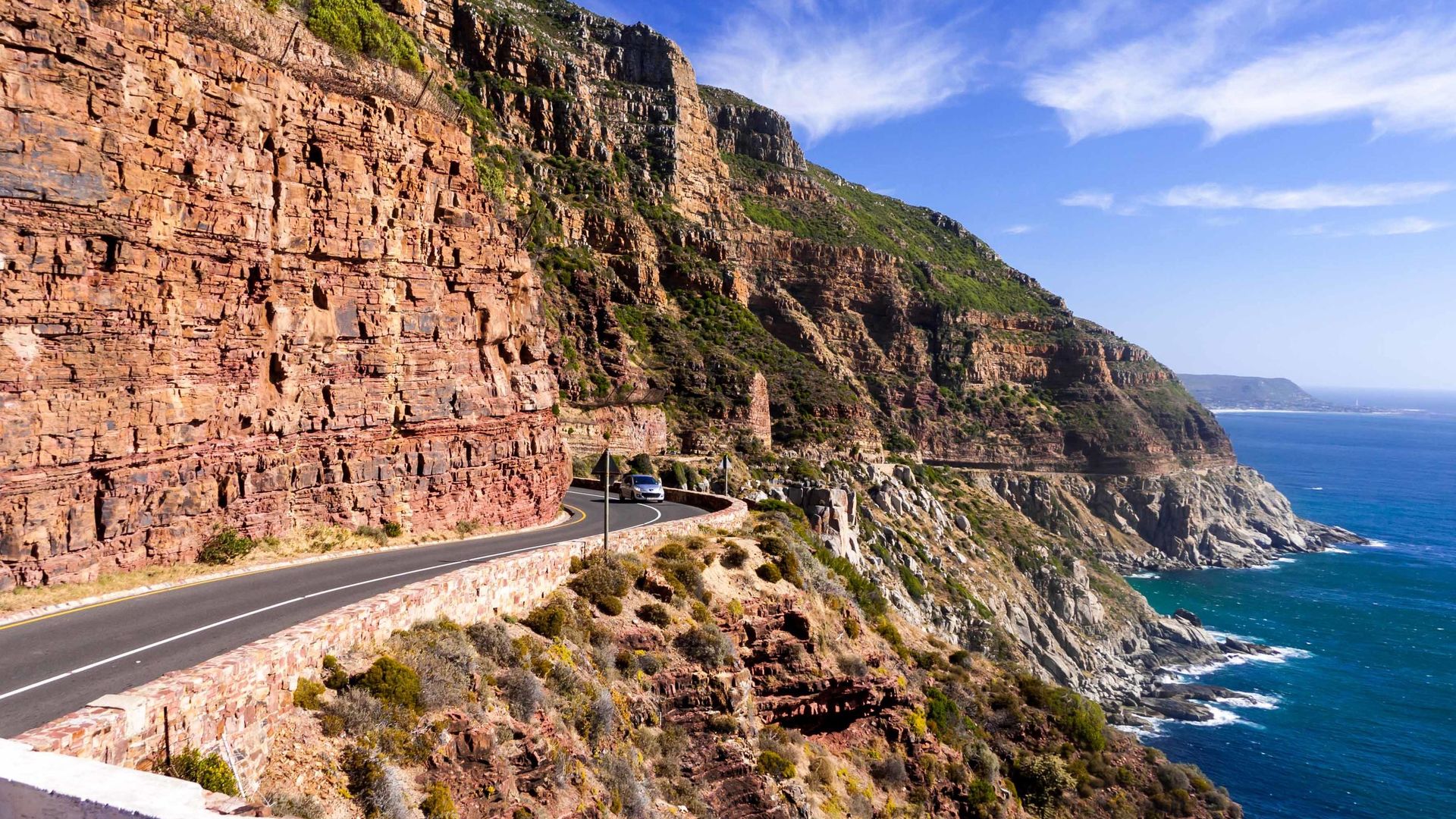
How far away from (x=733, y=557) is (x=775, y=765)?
639 cm

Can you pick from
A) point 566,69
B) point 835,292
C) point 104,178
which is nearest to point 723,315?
point 566,69

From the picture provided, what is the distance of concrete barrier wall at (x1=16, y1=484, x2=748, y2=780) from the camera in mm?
7996

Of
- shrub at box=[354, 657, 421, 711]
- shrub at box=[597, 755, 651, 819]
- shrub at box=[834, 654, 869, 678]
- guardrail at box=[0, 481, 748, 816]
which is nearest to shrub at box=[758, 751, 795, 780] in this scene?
shrub at box=[834, 654, 869, 678]

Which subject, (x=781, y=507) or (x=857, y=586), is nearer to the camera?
(x=857, y=586)

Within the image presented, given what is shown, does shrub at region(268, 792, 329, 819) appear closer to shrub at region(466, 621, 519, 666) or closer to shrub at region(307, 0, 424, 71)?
shrub at region(466, 621, 519, 666)

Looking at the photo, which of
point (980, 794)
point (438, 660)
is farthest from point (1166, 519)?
point (438, 660)

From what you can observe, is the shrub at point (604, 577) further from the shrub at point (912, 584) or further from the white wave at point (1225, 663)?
the white wave at point (1225, 663)

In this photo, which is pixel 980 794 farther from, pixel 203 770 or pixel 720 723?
pixel 203 770

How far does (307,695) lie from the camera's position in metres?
10.9

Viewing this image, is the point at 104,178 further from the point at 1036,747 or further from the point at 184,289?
the point at 1036,747

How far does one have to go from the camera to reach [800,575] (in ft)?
84.0

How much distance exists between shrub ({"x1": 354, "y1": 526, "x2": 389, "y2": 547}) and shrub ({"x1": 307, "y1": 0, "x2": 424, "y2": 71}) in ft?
40.3

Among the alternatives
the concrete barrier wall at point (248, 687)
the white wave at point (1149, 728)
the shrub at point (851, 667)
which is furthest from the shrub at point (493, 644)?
the white wave at point (1149, 728)

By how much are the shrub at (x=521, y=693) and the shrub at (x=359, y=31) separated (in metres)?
16.8
